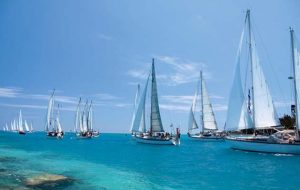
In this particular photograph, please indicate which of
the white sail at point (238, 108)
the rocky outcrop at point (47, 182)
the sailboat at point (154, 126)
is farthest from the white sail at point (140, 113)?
the rocky outcrop at point (47, 182)

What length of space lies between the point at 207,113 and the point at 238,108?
132ft

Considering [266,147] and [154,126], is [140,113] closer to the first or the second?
[154,126]

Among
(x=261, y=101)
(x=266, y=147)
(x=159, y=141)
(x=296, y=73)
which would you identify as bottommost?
(x=266, y=147)

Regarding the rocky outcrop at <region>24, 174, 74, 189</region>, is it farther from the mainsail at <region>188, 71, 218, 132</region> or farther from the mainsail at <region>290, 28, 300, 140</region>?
the mainsail at <region>188, 71, 218, 132</region>

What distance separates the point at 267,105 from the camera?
47.7 m

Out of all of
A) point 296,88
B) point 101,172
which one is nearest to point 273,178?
point 101,172

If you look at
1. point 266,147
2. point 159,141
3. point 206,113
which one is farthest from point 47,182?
point 206,113

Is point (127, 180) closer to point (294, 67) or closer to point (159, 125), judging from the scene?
point (294, 67)

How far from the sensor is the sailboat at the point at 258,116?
43406mm

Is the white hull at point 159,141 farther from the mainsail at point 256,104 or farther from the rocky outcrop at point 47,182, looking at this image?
the rocky outcrop at point 47,182

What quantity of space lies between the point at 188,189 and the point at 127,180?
5065 mm

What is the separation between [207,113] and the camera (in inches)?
3529

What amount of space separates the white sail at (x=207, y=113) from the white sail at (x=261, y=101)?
40.5 meters

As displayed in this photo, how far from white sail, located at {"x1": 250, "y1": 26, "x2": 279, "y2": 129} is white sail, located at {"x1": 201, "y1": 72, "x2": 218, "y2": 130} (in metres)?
40.5
